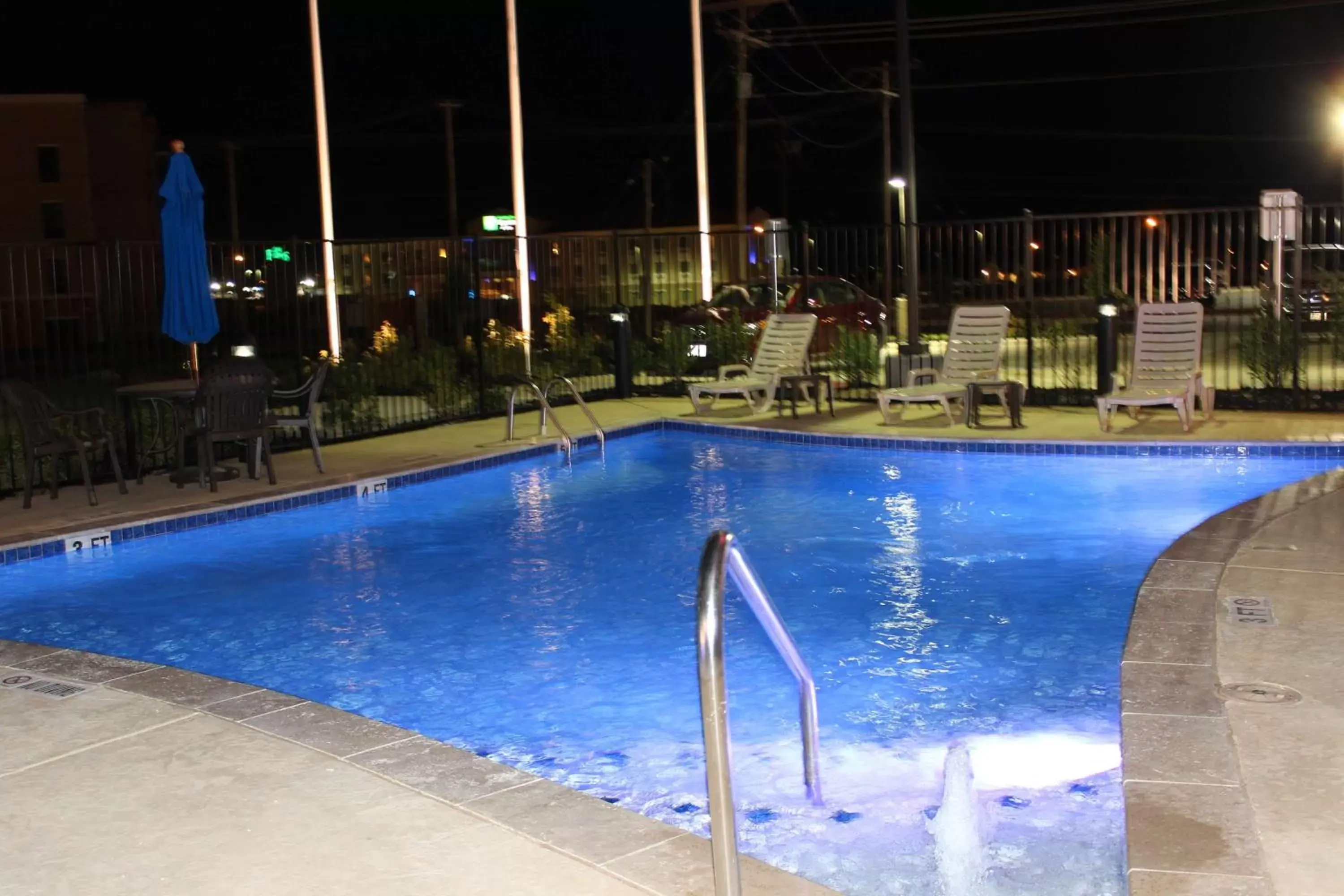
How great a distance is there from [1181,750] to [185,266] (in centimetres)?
874

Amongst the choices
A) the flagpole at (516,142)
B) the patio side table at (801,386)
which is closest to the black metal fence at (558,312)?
the flagpole at (516,142)

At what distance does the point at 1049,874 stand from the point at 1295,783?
0.70 metres

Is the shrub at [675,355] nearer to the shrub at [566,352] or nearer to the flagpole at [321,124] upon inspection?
the shrub at [566,352]

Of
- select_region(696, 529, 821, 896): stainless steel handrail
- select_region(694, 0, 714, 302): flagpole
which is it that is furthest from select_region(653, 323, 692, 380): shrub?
select_region(696, 529, 821, 896): stainless steel handrail

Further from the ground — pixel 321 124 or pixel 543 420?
pixel 321 124

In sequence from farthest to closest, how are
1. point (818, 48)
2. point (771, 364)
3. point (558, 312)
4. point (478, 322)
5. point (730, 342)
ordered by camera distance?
1. point (818, 48)
2. point (558, 312)
3. point (730, 342)
4. point (478, 322)
5. point (771, 364)

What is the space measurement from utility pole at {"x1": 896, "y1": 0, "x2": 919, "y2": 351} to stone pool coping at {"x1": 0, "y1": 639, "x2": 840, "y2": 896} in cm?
977

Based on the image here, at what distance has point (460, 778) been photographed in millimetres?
4035

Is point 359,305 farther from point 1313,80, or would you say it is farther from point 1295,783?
point 1313,80

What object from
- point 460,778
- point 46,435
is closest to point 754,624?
point 460,778

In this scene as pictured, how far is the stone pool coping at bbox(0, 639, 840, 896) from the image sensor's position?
3.32 metres

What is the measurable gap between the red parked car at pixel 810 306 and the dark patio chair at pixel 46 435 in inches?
336

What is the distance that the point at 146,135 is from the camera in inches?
2409

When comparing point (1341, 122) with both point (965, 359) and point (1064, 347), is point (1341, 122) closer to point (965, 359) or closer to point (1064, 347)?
point (1064, 347)
